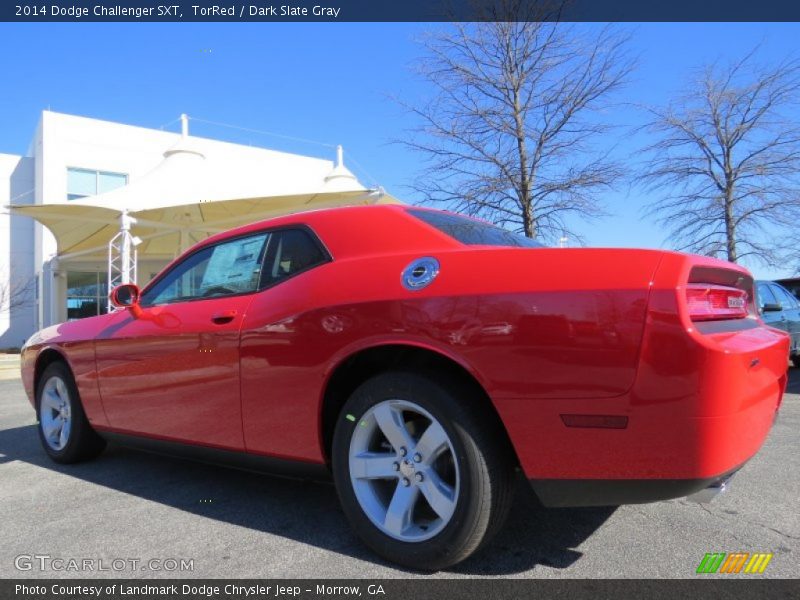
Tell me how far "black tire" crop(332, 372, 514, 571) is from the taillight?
848mm

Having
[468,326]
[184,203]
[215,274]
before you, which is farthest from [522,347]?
[184,203]

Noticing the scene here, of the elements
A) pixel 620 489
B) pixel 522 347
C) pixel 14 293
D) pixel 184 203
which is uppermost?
pixel 184 203

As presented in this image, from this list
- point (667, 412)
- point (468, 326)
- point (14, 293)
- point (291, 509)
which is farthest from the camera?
point (14, 293)

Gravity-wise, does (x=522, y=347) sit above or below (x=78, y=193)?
below

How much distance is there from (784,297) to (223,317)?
29.8 feet

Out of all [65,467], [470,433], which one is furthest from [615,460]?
[65,467]

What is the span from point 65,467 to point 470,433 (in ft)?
11.4

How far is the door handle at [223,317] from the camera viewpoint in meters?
3.06

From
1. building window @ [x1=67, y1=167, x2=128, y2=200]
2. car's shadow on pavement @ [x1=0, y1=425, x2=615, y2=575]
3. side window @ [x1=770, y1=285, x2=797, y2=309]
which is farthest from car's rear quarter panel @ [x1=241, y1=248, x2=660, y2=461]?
building window @ [x1=67, y1=167, x2=128, y2=200]

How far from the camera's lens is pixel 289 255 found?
309cm

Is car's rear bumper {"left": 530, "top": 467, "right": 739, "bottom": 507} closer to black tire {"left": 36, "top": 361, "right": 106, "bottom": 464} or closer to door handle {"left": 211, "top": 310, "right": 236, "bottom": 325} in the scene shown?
door handle {"left": 211, "top": 310, "right": 236, "bottom": 325}

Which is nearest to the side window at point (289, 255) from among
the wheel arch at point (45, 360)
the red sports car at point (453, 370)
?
the red sports car at point (453, 370)

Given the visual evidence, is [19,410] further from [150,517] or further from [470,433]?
[470,433]

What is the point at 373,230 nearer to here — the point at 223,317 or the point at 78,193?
the point at 223,317
